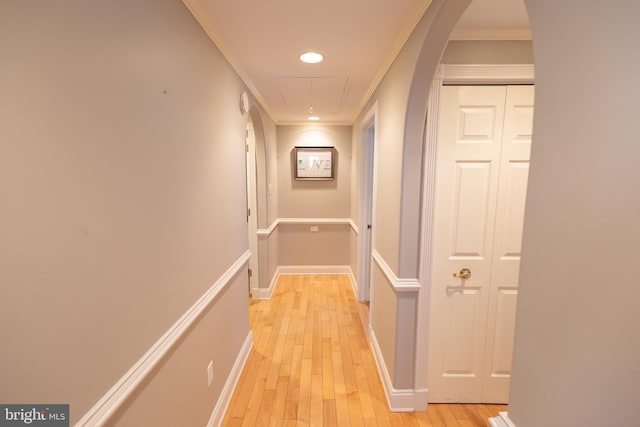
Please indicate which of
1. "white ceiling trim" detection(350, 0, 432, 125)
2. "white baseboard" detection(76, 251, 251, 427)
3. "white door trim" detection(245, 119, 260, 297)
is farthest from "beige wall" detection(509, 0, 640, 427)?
"white door trim" detection(245, 119, 260, 297)

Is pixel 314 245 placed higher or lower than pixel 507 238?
lower

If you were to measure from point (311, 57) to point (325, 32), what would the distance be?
35 cm

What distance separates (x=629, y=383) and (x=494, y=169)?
1529mm

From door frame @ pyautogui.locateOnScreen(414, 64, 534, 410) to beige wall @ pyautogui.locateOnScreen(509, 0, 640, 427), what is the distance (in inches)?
41.8

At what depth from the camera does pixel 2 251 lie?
0.54m

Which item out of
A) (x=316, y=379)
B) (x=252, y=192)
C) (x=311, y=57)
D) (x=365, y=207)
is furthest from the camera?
(x=252, y=192)

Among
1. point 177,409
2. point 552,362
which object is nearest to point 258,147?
point 177,409

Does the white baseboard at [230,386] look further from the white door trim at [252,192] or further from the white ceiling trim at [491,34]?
the white ceiling trim at [491,34]

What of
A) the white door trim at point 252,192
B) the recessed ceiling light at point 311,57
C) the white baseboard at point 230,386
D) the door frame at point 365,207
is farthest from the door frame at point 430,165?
the white door trim at point 252,192

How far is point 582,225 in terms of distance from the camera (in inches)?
21.1

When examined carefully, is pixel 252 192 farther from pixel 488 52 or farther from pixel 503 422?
pixel 503 422

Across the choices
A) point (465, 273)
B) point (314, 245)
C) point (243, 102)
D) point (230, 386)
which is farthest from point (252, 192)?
point (465, 273)

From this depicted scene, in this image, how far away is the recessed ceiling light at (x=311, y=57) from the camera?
189 centimetres

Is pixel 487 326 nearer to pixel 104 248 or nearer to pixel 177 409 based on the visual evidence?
pixel 177 409
